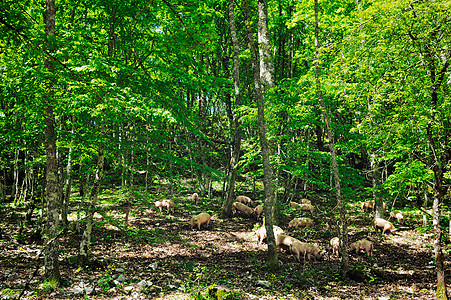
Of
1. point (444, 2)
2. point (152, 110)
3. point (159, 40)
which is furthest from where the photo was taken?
point (159, 40)

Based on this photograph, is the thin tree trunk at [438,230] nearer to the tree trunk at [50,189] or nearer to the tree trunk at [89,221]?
the tree trunk at [89,221]

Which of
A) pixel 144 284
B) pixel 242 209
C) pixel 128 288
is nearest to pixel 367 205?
pixel 242 209

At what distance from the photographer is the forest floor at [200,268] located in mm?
6137

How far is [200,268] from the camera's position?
8.07 meters

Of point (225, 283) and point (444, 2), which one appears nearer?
point (444, 2)

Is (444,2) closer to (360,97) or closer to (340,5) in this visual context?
(360,97)

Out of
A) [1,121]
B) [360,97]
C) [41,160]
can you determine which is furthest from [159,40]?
[360,97]

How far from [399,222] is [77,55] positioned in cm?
1814

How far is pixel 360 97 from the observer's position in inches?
277

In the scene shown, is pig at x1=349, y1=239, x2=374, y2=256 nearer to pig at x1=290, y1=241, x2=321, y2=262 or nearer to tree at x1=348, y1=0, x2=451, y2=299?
pig at x1=290, y1=241, x2=321, y2=262

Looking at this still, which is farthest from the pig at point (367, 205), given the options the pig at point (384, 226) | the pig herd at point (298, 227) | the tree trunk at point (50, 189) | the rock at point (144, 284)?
the tree trunk at point (50, 189)

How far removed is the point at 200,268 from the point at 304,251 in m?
4.13

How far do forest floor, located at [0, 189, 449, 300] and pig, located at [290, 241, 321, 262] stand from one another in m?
0.31

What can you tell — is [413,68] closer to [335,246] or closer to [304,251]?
[304,251]
